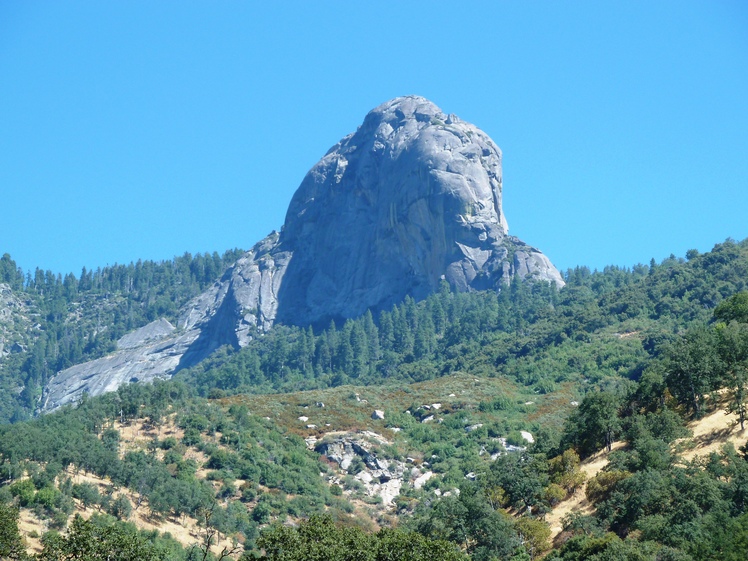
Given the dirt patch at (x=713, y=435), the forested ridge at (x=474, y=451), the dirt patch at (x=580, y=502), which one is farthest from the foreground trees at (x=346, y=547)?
the dirt patch at (x=713, y=435)

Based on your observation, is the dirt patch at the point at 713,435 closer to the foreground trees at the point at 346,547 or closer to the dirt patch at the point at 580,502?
the dirt patch at the point at 580,502

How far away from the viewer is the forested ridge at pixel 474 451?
174 ft

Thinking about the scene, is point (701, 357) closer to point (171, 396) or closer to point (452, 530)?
point (452, 530)

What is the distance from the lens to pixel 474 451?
327ft

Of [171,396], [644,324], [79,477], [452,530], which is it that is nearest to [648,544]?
[452,530]

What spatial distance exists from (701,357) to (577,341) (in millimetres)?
69172

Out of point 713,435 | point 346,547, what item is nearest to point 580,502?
point 713,435

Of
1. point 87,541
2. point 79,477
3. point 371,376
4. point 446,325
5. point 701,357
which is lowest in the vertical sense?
point 87,541

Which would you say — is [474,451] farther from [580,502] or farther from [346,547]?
[346,547]

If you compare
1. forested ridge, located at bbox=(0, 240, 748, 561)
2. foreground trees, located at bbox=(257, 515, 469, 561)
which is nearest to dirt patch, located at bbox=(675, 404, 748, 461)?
forested ridge, located at bbox=(0, 240, 748, 561)

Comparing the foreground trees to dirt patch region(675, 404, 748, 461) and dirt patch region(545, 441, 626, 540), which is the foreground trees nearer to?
dirt patch region(545, 441, 626, 540)

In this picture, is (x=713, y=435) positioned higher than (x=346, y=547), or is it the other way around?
(x=713, y=435)

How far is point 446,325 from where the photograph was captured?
179 m

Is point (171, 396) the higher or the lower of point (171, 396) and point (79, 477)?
the higher
